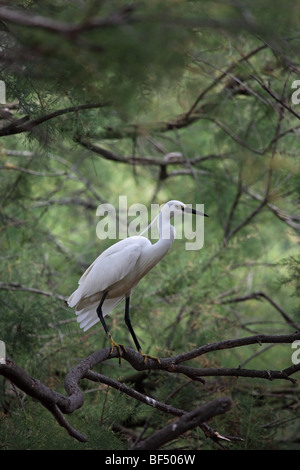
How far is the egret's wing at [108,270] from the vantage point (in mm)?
2029

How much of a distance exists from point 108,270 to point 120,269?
0.14ft

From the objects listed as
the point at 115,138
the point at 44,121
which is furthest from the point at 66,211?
the point at 44,121

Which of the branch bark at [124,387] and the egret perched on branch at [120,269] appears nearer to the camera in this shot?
the branch bark at [124,387]

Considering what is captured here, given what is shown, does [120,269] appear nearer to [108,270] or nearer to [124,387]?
[108,270]

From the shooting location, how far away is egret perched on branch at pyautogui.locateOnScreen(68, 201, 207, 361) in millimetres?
2018

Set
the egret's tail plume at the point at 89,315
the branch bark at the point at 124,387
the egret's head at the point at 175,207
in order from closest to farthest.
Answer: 1. the branch bark at the point at 124,387
2. the egret's head at the point at 175,207
3. the egret's tail plume at the point at 89,315

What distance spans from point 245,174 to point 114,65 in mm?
2061

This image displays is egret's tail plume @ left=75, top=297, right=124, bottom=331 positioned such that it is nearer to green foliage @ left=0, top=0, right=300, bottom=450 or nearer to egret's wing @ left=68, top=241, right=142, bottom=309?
egret's wing @ left=68, top=241, right=142, bottom=309

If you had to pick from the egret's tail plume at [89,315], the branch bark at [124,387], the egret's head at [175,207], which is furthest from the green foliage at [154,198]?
the egret's head at [175,207]

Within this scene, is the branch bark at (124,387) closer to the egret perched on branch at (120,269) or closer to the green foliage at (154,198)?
the green foliage at (154,198)

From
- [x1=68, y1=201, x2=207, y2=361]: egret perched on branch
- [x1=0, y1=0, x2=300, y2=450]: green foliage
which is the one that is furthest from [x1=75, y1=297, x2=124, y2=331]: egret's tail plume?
[x1=0, y1=0, x2=300, y2=450]: green foliage

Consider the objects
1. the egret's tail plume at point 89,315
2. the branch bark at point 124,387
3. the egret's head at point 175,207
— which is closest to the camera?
the branch bark at point 124,387

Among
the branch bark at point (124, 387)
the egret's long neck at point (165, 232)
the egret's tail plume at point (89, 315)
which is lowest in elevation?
the branch bark at point (124, 387)

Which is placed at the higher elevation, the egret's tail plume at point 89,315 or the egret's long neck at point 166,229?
the egret's long neck at point 166,229
